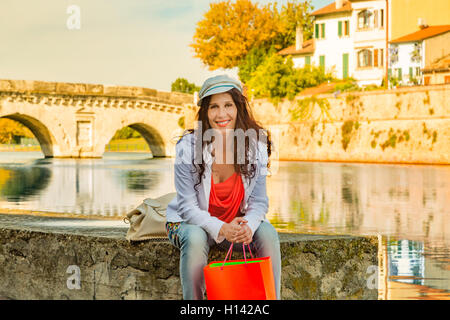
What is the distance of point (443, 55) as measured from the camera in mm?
38719

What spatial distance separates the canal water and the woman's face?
1.38m

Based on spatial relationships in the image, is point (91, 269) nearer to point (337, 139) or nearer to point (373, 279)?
point (373, 279)

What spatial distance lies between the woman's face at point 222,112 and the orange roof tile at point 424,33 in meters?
36.7

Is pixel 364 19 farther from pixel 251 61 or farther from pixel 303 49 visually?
pixel 251 61

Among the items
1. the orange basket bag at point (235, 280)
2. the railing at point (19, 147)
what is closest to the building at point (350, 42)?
the railing at point (19, 147)

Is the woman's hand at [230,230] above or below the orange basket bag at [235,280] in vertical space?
above

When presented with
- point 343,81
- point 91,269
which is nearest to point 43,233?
point 91,269

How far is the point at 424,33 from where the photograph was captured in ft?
132

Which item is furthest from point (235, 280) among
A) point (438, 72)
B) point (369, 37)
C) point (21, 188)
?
point (369, 37)

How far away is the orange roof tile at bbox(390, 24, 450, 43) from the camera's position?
39.0 metres

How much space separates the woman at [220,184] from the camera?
12.4 ft

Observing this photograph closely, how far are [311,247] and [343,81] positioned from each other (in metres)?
41.0

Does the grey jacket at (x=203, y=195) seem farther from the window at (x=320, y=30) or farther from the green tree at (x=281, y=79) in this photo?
the window at (x=320, y=30)

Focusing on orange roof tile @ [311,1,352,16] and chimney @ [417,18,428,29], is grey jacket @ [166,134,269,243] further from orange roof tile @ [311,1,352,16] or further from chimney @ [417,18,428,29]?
orange roof tile @ [311,1,352,16]
